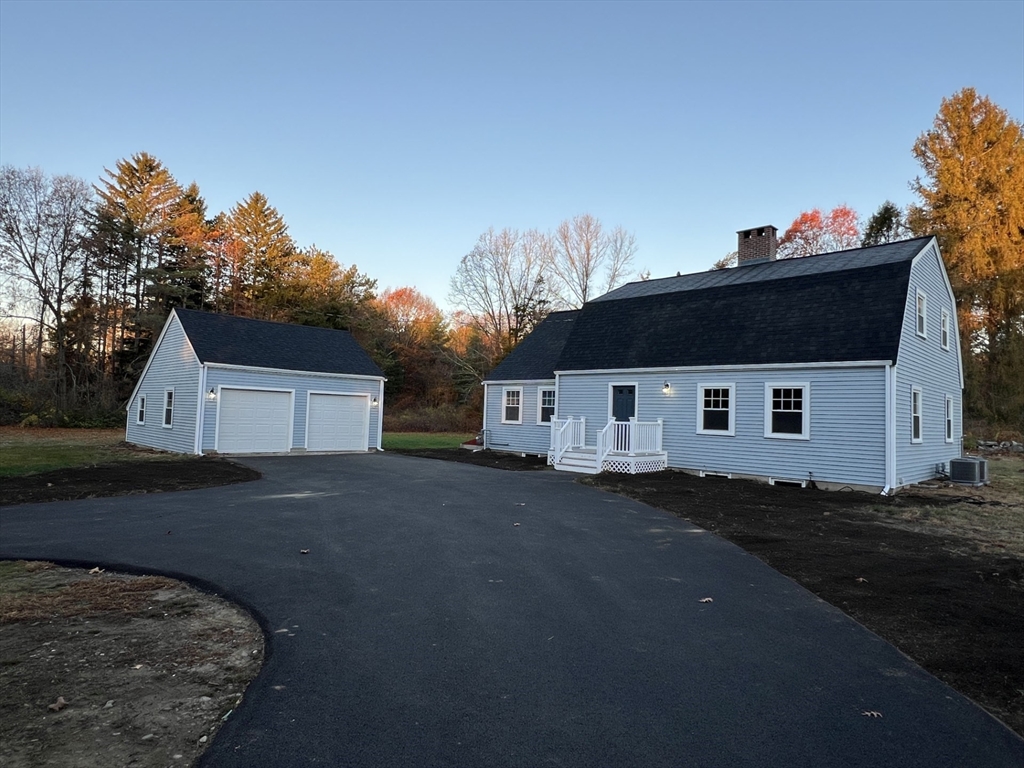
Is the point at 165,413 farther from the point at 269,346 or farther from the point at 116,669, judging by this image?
the point at 116,669

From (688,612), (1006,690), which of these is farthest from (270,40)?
(1006,690)

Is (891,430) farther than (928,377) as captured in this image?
No

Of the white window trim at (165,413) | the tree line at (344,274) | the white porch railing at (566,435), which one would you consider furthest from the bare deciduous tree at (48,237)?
the white porch railing at (566,435)

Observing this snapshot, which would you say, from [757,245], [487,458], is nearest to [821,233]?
[757,245]

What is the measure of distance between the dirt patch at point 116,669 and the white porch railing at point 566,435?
12.8 m

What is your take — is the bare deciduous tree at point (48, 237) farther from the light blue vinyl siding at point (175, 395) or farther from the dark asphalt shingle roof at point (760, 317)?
the dark asphalt shingle roof at point (760, 317)

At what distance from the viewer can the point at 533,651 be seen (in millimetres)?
4129

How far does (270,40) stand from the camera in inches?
568

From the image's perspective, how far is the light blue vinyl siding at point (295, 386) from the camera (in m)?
18.8

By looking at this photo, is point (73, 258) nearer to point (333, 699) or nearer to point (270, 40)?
point (270, 40)

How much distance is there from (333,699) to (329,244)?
1669 inches

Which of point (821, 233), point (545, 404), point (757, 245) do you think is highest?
point (821, 233)

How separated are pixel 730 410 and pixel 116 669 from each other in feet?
46.5

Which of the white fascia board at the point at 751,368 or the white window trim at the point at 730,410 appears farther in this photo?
the white window trim at the point at 730,410
